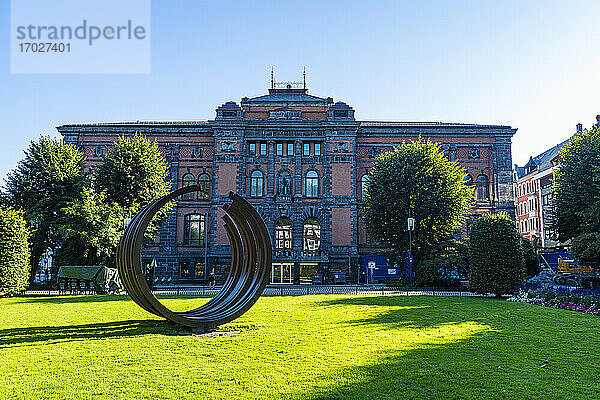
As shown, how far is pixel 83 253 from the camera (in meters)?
34.7

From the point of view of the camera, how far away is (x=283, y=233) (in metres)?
52.6

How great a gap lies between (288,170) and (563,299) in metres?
34.6

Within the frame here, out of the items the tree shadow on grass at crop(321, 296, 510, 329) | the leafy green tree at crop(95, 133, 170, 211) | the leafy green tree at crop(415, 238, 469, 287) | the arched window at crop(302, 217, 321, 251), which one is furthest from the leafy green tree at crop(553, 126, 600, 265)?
the leafy green tree at crop(95, 133, 170, 211)

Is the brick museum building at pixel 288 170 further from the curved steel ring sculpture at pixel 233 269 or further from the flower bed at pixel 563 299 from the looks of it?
the curved steel ring sculpture at pixel 233 269

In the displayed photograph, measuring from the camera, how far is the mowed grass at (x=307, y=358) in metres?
8.15

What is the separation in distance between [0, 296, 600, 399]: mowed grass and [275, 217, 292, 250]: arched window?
3377 centimetres

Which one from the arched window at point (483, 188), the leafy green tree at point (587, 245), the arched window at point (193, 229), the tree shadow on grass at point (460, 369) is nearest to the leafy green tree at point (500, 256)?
the leafy green tree at point (587, 245)

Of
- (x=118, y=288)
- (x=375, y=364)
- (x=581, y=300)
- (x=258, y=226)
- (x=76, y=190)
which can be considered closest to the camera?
(x=375, y=364)

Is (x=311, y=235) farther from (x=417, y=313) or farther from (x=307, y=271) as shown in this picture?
(x=417, y=313)

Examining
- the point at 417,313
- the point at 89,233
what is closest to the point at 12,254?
the point at 89,233

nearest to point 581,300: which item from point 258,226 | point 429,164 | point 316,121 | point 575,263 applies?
point 258,226

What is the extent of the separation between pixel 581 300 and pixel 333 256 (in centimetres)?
3027

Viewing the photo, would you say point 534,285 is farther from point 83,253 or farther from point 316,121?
point 83,253

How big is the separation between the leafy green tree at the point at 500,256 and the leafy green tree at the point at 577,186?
8.79 meters
